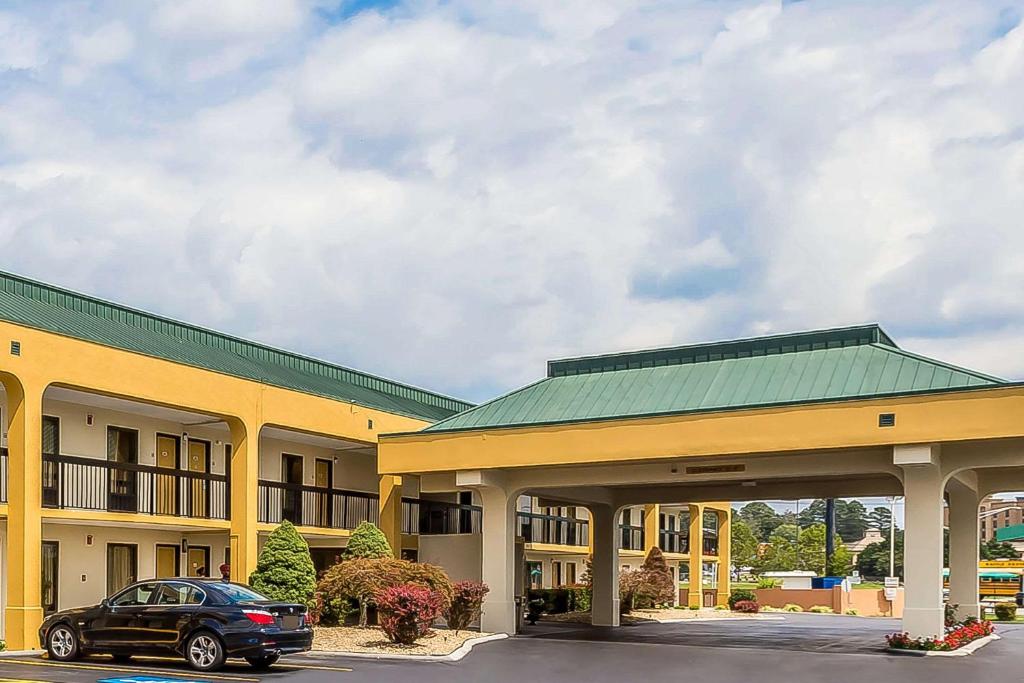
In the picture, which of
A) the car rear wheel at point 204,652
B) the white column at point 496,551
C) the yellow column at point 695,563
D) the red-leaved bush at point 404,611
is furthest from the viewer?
the yellow column at point 695,563

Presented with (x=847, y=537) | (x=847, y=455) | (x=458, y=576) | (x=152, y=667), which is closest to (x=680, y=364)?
(x=847, y=455)

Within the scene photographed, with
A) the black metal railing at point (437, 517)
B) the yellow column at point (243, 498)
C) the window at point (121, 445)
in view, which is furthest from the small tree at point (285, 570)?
the black metal railing at point (437, 517)

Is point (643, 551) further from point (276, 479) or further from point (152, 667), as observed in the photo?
point (152, 667)

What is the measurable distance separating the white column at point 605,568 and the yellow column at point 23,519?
1712 centimetres

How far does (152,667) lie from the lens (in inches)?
754

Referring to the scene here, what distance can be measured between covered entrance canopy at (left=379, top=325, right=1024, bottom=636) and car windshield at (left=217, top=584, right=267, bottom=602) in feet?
30.2

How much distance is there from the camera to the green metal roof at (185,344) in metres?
24.4

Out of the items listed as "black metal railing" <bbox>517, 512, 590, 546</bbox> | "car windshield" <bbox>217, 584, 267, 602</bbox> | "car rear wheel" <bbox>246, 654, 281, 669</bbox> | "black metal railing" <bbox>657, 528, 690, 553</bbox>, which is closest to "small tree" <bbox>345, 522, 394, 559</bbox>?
"car windshield" <bbox>217, 584, 267, 602</bbox>

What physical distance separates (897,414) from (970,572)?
8405 mm

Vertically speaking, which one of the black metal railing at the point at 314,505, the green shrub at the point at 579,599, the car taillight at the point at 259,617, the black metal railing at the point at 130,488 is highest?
the black metal railing at the point at 130,488

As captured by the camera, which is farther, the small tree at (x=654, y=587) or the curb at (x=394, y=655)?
the small tree at (x=654, y=587)

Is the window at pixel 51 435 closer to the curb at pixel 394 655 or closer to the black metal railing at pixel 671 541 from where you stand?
the curb at pixel 394 655

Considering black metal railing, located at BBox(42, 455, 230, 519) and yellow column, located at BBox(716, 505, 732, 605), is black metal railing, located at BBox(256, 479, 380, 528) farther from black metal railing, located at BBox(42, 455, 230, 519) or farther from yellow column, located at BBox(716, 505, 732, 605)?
yellow column, located at BBox(716, 505, 732, 605)

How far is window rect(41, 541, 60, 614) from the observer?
83.6 ft
